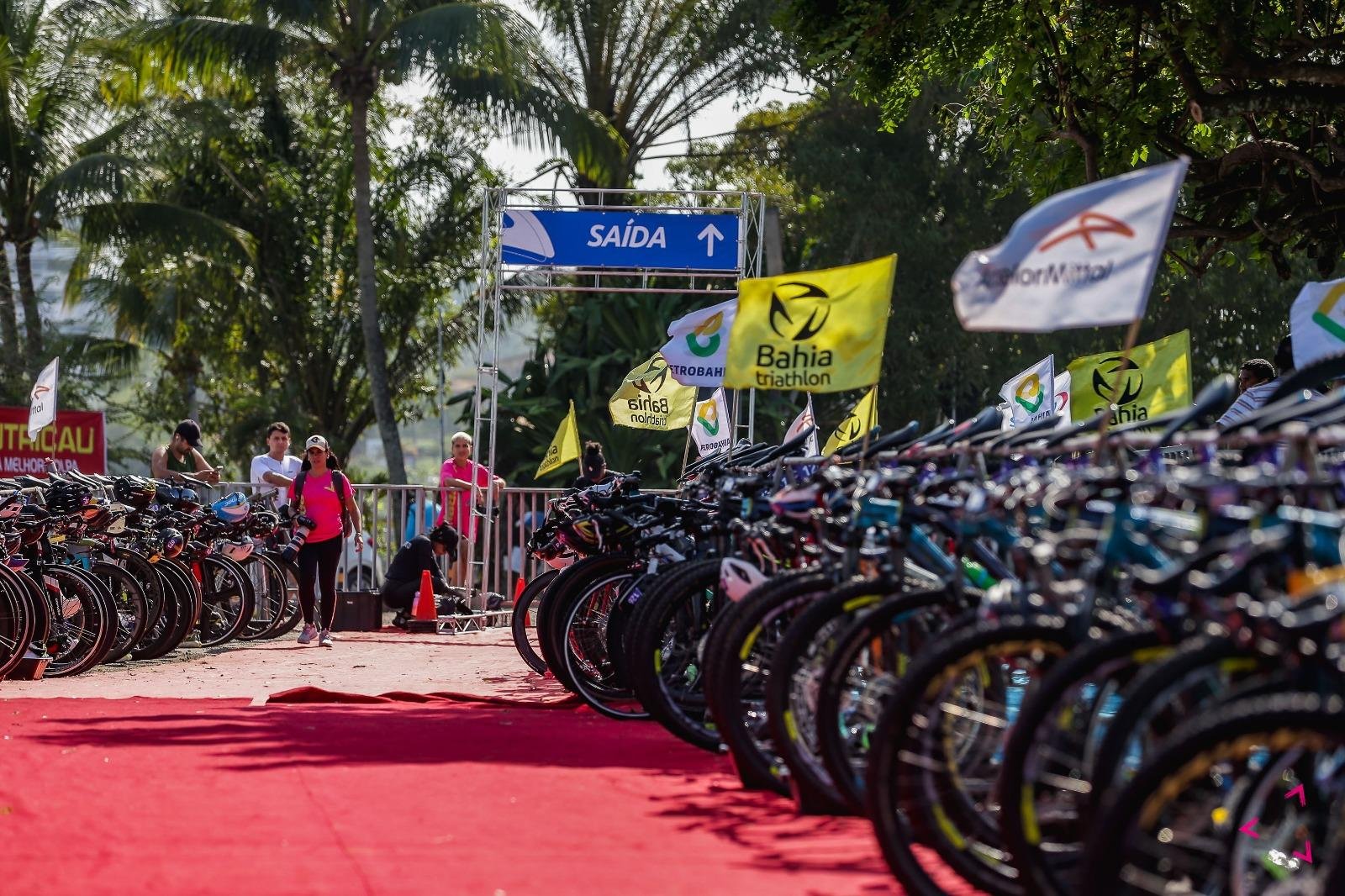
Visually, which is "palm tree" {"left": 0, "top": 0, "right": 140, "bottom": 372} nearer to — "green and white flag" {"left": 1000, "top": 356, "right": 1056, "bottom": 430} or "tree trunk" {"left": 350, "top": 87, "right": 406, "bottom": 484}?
"tree trunk" {"left": 350, "top": 87, "right": 406, "bottom": 484}

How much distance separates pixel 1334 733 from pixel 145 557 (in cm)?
1076

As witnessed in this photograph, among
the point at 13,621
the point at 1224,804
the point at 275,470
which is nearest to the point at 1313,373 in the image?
the point at 1224,804

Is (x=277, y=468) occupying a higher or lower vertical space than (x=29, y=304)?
lower

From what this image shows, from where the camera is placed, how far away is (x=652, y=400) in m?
16.2

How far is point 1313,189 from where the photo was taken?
12.4 metres

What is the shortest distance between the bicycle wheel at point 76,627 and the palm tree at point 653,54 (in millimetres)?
18652

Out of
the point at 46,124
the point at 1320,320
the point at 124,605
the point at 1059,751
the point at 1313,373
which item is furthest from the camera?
the point at 46,124

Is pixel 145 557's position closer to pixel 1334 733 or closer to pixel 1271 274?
pixel 1334 733

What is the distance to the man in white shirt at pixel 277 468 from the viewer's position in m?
16.3

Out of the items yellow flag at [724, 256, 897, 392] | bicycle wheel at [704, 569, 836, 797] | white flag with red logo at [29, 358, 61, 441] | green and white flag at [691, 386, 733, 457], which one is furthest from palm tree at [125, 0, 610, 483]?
bicycle wheel at [704, 569, 836, 797]

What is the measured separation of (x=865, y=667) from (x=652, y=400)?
10.7 meters

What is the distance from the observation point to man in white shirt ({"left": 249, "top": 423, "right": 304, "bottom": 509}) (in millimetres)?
16312

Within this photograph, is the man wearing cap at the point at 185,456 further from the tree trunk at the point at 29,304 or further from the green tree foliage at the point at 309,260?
the green tree foliage at the point at 309,260

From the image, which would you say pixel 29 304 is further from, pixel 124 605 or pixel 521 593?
pixel 521 593
